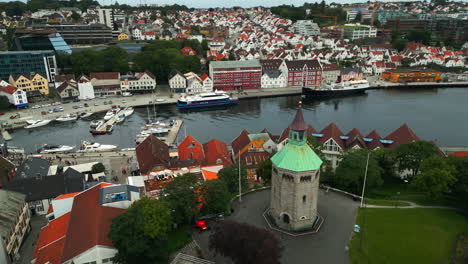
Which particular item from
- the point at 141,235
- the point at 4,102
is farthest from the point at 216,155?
the point at 4,102

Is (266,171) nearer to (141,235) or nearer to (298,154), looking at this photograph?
(298,154)

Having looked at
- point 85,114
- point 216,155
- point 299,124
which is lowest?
point 85,114

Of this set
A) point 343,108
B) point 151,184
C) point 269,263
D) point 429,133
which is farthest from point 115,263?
point 343,108

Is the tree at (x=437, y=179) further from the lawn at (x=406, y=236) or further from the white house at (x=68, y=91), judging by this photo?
the white house at (x=68, y=91)

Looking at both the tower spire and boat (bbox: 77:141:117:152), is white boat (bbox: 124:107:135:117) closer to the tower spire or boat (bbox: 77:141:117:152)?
boat (bbox: 77:141:117:152)

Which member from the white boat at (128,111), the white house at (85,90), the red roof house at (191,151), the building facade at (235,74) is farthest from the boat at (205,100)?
the red roof house at (191,151)

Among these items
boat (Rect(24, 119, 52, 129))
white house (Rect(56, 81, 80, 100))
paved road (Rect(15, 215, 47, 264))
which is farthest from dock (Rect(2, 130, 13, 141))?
paved road (Rect(15, 215, 47, 264))

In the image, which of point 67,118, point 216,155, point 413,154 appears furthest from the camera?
point 67,118

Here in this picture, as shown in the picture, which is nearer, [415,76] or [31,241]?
[31,241]
